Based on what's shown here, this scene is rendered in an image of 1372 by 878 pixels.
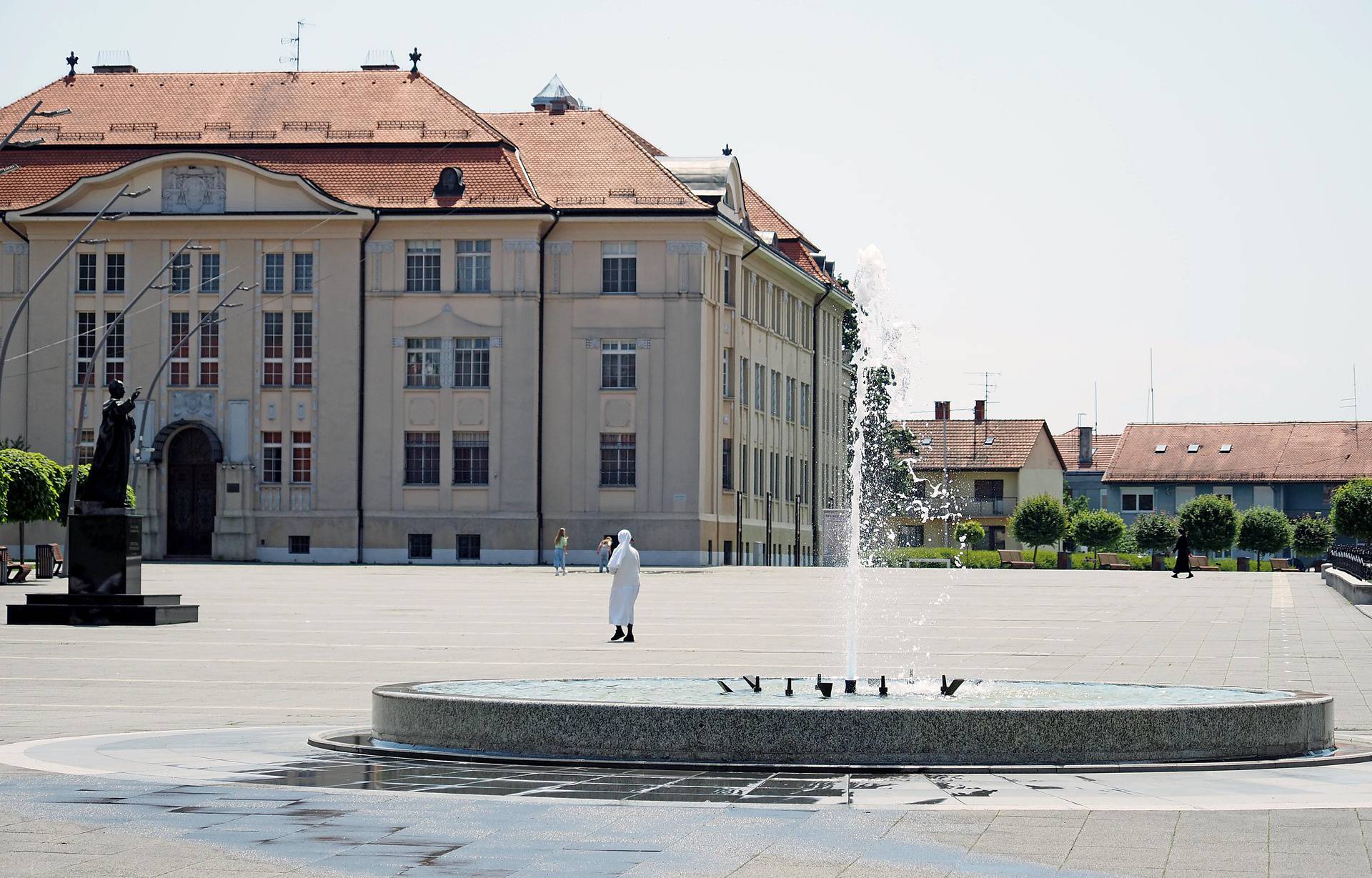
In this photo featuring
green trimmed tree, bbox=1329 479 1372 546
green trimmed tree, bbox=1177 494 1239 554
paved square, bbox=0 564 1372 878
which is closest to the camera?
paved square, bbox=0 564 1372 878

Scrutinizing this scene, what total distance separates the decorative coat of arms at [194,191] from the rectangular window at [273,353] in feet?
12.9

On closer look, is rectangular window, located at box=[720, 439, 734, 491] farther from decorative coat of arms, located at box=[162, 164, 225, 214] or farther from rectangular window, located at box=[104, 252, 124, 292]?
rectangular window, located at box=[104, 252, 124, 292]

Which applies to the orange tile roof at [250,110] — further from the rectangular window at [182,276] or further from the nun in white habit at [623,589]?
the nun in white habit at [623,589]

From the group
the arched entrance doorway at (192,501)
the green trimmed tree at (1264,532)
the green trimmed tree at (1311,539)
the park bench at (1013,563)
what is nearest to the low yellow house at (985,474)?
the green trimmed tree at (1264,532)

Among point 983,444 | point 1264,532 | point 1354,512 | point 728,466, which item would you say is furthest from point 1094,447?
point 728,466

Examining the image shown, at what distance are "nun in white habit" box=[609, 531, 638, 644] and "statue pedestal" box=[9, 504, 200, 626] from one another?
23.9 feet

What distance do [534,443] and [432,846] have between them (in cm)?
5659

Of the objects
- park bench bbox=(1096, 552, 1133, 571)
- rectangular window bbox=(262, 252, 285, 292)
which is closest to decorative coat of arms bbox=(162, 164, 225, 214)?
rectangular window bbox=(262, 252, 285, 292)

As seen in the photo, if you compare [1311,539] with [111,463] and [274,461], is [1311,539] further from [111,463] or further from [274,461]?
[111,463]

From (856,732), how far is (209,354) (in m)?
57.1

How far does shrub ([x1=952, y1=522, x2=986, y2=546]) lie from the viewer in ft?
353

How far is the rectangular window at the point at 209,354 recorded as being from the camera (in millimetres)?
65688

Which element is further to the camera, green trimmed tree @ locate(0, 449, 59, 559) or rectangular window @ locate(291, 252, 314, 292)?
rectangular window @ locate(291, 252, 314, 292)

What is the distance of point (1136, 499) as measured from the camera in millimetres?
129000
